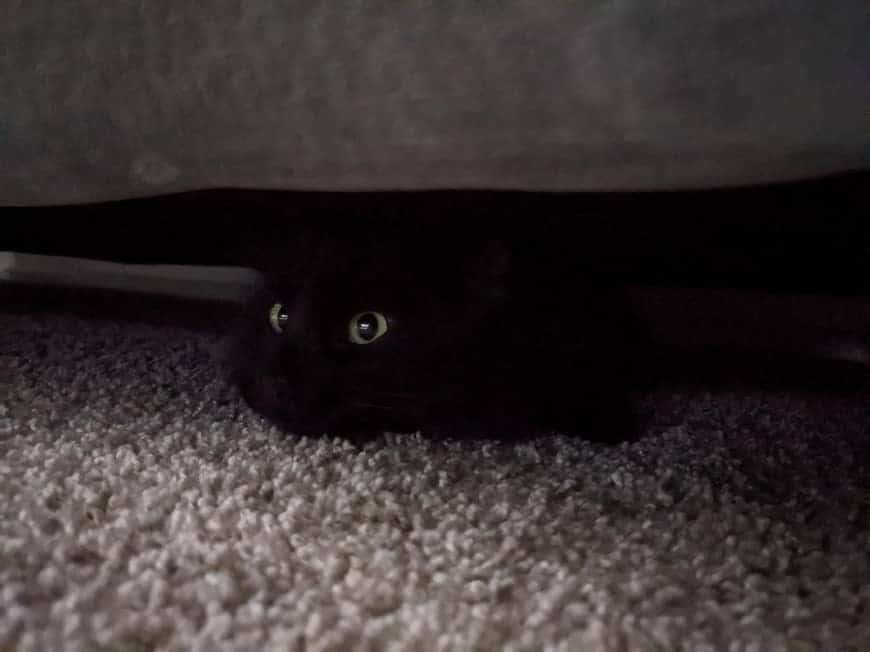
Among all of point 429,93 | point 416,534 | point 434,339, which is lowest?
point 416,534

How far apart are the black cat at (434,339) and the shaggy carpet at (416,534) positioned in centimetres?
3

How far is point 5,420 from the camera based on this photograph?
2.49 feet

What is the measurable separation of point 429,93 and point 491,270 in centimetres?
27

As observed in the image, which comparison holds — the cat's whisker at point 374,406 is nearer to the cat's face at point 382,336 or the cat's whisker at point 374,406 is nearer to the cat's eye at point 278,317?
the cat's face at point 382,336

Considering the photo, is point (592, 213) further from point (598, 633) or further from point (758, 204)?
point (598, 633)

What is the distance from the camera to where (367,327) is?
77 centimetres

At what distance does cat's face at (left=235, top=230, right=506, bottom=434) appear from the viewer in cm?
75

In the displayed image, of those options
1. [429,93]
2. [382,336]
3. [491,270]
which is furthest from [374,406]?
[429,93]

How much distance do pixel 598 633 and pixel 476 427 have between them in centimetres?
35

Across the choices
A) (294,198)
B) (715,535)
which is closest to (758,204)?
(715,535)

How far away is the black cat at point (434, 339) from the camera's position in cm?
75

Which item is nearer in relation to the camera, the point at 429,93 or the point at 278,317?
the point at 429,93

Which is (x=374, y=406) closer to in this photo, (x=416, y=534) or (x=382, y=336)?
(x=382, y=336)

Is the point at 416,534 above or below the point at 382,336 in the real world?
below
